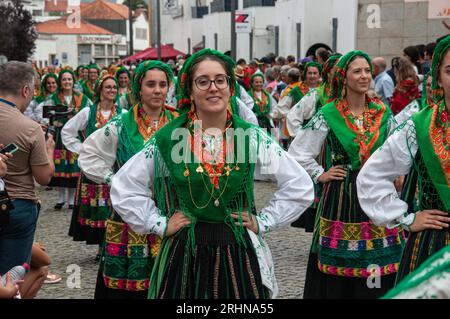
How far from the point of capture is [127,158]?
6188 millimetres

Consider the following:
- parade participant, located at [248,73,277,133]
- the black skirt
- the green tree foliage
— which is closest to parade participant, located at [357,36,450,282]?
the black skirt

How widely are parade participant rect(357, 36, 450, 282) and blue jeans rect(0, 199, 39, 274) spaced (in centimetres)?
216

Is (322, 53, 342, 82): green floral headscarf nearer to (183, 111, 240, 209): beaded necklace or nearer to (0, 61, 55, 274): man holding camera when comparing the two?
(0, 61, 55, 274): man holding camera

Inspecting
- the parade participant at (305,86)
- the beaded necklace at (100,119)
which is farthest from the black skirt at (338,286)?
the parade participant at (305,86)

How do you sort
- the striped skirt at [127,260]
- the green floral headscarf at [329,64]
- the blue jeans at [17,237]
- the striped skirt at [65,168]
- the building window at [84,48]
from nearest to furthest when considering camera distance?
the blue jeans at [17,237]
the striped skirt at [127,260]
the green floral headscarf at [329,64]
the striped skirt at [65,168]
the building window at [84,48]

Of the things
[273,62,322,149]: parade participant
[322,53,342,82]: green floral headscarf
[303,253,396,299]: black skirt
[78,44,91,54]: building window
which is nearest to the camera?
[303,253,396,299]: black skirt

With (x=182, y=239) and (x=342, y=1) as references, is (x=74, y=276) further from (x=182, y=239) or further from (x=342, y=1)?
(x=342, y=1)

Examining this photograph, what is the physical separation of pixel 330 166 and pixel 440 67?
220 centimetres

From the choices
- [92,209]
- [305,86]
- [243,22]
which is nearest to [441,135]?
[92,209]

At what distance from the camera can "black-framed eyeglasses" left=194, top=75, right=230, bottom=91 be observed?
13.7 feet

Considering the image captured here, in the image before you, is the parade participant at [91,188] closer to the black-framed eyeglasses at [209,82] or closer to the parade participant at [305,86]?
the parade participant at [305,86]

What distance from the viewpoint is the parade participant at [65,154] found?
12.2 metres

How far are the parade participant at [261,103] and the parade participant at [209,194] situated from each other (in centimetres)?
1059

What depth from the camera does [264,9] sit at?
39531 millimetres
